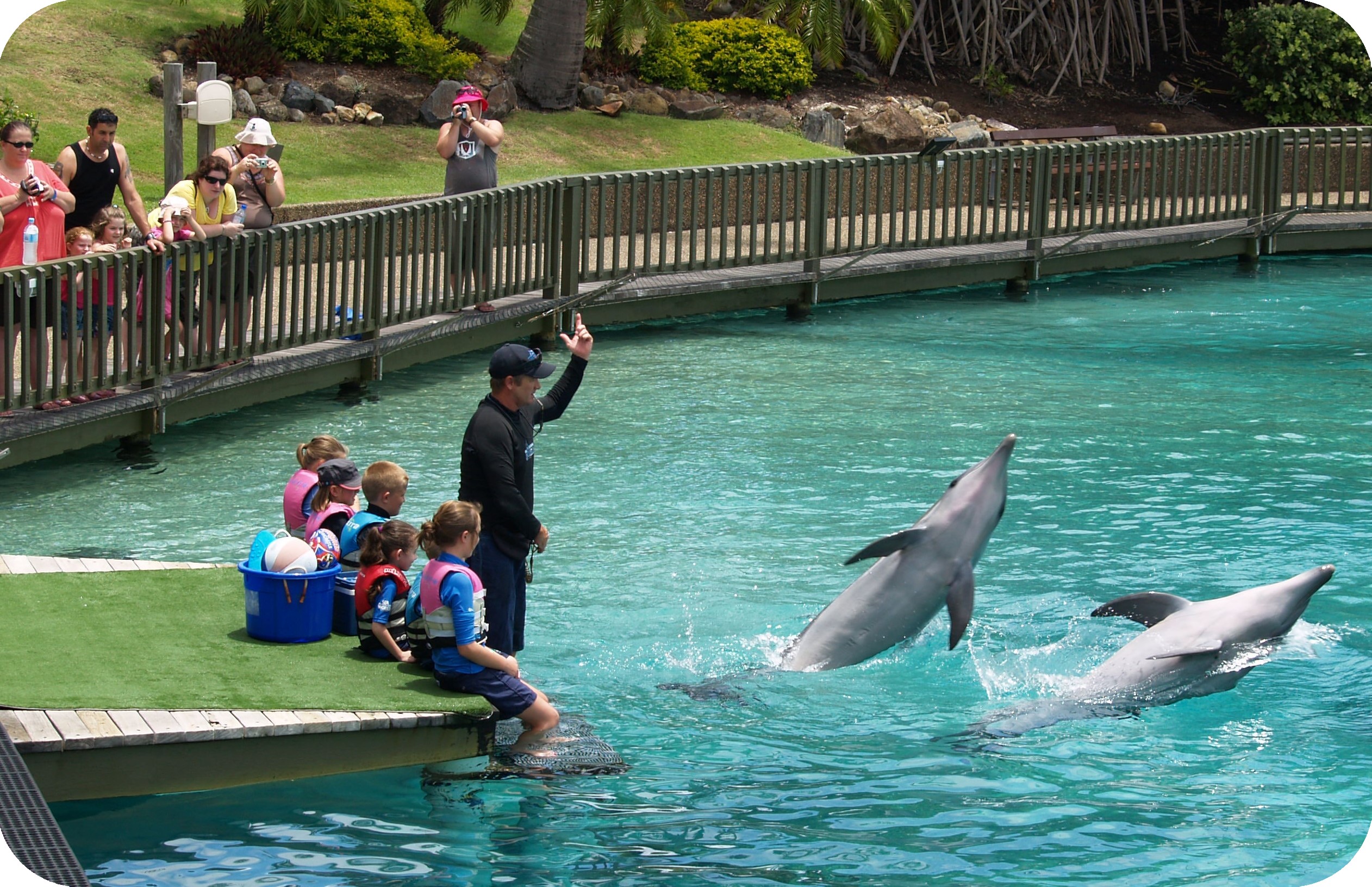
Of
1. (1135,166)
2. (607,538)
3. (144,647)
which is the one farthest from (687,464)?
(1135,166)

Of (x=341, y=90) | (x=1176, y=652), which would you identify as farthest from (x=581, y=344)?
(x=341, y=90)

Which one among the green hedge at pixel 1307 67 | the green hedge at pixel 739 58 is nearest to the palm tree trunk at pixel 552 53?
the green hedge at pixel 739 58

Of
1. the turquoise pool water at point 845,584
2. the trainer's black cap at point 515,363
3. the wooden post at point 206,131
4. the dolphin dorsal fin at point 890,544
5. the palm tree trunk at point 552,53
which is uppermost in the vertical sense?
the palm tree trunk at point 552,53

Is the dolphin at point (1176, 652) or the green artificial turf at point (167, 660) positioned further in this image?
the dolphin at point (1176, 652)

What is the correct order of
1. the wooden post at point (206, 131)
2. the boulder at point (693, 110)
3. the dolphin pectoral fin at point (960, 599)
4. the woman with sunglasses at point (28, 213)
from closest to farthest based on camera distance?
the dolphin pectoral fin at point (960, 599) → the woman with sunglasses at point (28, 213) → the wooden post at point (206, 131) → the boulder at point (693, 110)

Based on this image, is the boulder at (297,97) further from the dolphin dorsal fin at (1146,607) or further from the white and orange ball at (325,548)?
the dolphin dorsal fin at (1146,607)

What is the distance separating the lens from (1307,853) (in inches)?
290

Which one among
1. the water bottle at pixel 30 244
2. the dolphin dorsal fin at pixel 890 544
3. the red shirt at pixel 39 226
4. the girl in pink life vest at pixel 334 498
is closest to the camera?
the dolphin dorsal fin at pixel 890 544

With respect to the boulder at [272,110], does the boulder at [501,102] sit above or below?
above

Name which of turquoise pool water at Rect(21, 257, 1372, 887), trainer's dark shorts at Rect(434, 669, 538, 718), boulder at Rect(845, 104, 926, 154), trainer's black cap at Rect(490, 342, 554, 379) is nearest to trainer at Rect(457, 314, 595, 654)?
trainer's black cap at Rect(490, 342, 554, 379)

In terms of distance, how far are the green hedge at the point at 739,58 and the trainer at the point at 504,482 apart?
21.3 metres

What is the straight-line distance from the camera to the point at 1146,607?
360 inches

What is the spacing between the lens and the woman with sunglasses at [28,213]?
1243 centimetres

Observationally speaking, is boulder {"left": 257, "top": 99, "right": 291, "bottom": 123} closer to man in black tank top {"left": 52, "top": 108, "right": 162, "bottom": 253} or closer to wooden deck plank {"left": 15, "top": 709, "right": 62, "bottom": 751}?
man in black tank top {"left": 52, "top": 108, "right": 162, "bottom": 253}
